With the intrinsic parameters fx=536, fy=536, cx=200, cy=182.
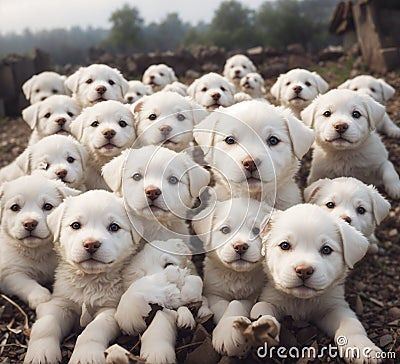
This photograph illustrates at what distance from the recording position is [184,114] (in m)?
6.24

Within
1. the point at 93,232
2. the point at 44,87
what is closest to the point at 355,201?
the point at 93,232

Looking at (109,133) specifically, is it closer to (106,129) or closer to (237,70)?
(106,129)

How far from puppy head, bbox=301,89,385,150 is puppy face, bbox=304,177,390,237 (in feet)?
2.76

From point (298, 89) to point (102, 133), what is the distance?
3.25 meters

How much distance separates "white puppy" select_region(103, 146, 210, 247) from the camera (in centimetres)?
474

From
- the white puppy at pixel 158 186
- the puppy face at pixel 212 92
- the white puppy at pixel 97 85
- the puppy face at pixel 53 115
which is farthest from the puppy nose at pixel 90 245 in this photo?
the puppy face at pixel 212 92

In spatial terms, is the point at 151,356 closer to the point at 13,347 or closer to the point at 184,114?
the point at 13,347

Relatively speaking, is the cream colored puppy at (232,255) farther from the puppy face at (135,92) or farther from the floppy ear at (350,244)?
the puppy face at (135,92)

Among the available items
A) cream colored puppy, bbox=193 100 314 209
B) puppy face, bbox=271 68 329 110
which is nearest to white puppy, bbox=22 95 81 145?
cream colored puppy, bbox=193 100 314 209

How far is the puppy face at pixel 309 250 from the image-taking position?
13.5 ft

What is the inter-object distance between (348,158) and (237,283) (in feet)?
9.02

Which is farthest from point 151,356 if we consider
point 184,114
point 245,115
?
point 184,114

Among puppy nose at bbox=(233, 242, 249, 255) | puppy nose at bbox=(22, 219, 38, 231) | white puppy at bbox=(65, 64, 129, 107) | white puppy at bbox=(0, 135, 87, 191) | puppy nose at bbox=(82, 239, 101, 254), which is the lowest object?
puppy nose at bbox=(233, 242, 249, 255)

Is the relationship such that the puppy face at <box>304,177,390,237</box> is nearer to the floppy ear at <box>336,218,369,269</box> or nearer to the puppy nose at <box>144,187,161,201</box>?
the floppy ear at <box>336,218,369,269</box>
